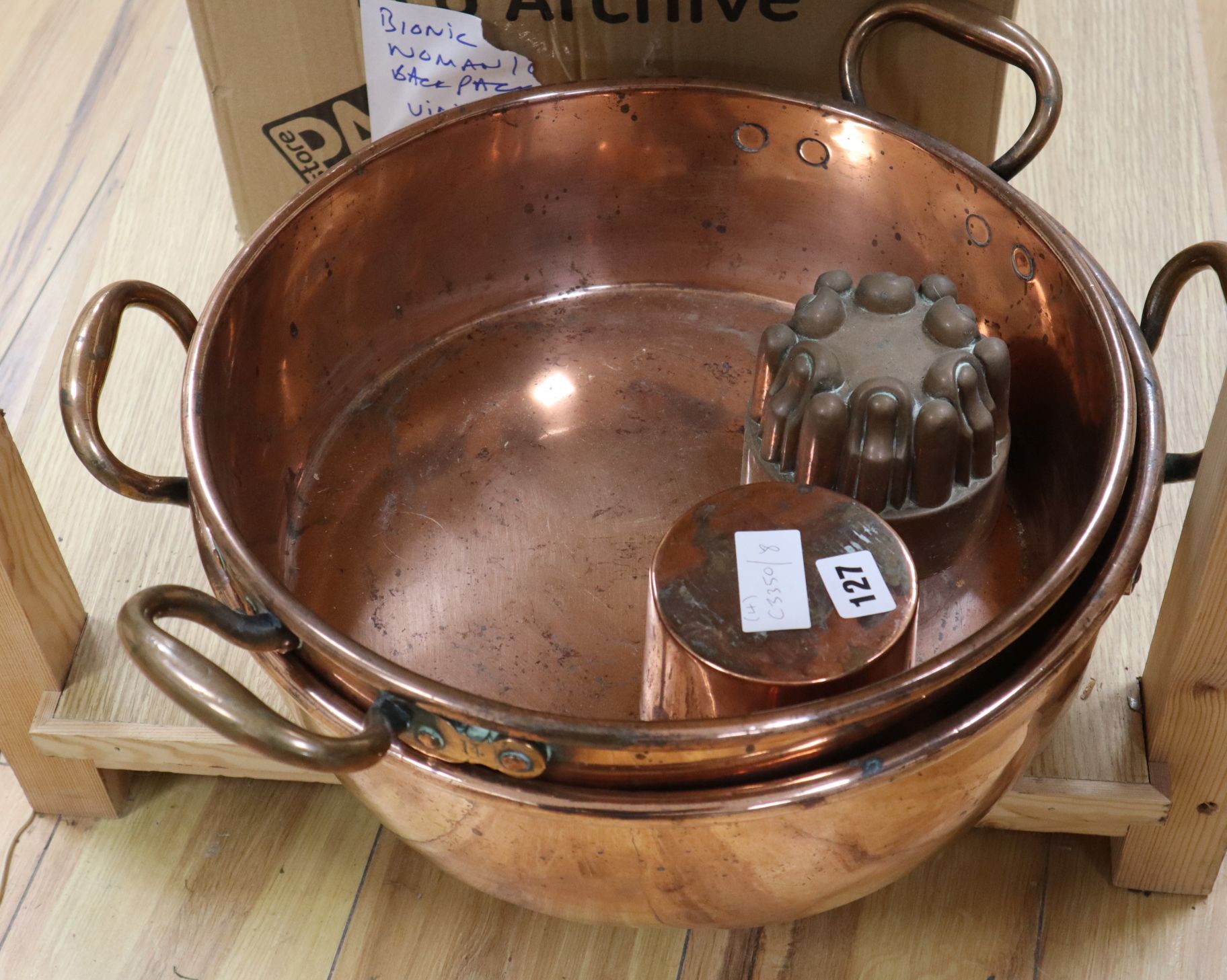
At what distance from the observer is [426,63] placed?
2.56ft

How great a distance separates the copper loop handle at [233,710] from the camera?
18.6 inches

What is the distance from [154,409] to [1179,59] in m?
0.75

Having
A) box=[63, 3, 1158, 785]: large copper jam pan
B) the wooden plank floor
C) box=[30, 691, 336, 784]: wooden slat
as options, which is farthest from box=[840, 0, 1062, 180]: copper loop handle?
box=[30, 691, 336, 784]: wooden slat

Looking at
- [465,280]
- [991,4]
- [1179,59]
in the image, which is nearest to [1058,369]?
[991,4]

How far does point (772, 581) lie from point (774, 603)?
0.03ft

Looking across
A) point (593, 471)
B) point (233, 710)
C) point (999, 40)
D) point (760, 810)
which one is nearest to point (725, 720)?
point (760, 810)

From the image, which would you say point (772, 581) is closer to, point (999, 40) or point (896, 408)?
point (896, 408)

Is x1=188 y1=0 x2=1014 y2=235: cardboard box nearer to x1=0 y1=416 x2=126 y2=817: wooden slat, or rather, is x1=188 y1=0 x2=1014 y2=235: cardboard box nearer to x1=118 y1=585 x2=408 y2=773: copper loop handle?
x1=0 y1=416 x2=126 y2=817: wooden slat

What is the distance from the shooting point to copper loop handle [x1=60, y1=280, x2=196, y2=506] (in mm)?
601

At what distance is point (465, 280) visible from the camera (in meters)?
0.82

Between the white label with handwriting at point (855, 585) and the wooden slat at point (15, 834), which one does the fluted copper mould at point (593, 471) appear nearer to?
the white label with handwriting at point (855, 585)

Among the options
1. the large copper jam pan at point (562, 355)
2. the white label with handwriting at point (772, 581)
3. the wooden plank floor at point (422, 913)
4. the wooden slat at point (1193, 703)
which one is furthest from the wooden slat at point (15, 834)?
the wooden slat at point (1193, 703)

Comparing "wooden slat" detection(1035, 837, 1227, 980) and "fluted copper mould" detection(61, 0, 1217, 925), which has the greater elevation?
"fluted copper mould" detection(61, 0, 1217, 925)

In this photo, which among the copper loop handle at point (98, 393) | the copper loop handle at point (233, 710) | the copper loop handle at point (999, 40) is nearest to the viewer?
the copper loop handle at point (233, 710)
